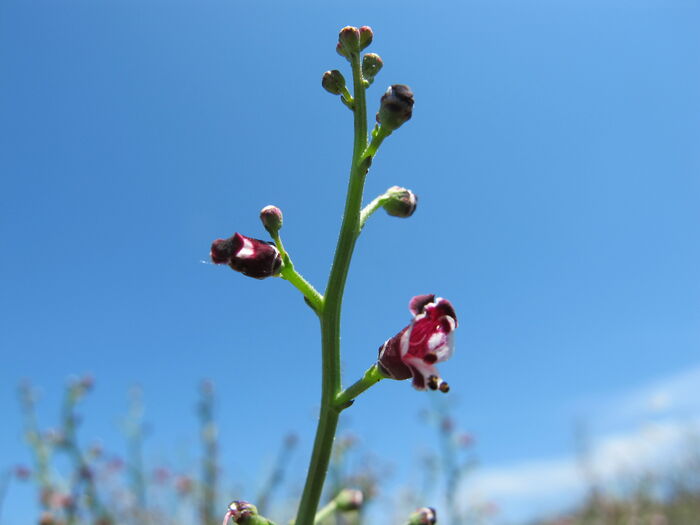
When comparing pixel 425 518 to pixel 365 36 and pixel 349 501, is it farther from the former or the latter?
pixel 365 36

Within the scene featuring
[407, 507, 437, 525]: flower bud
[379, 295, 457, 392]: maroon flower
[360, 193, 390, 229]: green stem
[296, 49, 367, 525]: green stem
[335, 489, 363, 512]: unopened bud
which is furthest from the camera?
[335, 489, 363, 512]: unopened bud

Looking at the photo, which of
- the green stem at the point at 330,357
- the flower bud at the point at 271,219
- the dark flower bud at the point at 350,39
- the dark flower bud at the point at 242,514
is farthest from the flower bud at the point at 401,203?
the dark flower bud at the point at 242,514

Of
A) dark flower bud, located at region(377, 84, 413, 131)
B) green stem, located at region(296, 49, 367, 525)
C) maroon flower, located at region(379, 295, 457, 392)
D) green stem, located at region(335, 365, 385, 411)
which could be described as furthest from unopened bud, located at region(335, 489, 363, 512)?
dark flower bud, located at region(377, 84, 413, 131)

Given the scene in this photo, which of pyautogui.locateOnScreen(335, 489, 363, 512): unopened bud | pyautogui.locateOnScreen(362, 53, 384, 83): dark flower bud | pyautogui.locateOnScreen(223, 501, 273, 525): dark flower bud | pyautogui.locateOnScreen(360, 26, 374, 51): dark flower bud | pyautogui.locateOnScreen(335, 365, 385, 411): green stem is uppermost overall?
pyautogui.locateOnScreen(360, 26, 374, 51): dark flower bud

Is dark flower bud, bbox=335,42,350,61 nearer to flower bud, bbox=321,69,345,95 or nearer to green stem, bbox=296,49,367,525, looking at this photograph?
flower bud, bbox=321,69,345,95

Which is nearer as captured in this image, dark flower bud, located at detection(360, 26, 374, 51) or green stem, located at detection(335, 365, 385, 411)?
green stem, located at detection(335, 365, 385, 411)

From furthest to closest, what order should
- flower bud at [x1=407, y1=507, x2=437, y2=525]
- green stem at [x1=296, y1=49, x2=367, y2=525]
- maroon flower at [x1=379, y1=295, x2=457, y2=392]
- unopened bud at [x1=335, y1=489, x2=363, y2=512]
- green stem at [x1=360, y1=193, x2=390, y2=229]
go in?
unopened bud at [x1=335, y1=489, x2=363, y2=512] < flower bud at [x1=407, y1=507, x2=437, y2=525] < green stem at [x1=360, y1=193, x2=390, y2=229] < green stem at [x1=296, y1=49, x2=367, y2=525] < maroon flower at [x1=379, y1=295, x2=457, y2=392]

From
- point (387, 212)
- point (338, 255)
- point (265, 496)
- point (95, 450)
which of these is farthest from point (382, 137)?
point (95, 450)
